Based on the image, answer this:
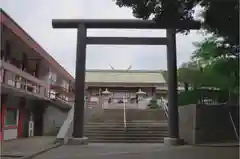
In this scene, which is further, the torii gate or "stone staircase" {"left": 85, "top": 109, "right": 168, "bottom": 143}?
"stone staircase" {"left": 85, "top": 109, "right": 168, "bottom": 143}

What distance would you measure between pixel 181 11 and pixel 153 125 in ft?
44.1

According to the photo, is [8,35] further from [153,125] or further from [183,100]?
[183,100]

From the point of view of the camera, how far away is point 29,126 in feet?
78.7

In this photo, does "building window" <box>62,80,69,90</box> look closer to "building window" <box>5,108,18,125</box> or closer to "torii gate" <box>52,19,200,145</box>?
"building window" <box>5,108,18,125</box>

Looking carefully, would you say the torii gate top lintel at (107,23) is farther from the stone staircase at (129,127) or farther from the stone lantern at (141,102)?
the stone lantern at (141,102)

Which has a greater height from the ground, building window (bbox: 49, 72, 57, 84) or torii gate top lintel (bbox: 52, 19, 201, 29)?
torii gate top lintel (bbox: 52, 19, 201, 29)

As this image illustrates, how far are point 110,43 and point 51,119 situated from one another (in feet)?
34.3

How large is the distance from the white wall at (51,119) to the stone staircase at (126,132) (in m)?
4.76

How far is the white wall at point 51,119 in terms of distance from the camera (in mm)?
26500

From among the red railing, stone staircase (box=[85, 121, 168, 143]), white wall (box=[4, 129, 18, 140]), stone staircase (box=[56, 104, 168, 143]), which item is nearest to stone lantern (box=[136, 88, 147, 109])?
stone staircase (box=[56, 104, 168, 143])

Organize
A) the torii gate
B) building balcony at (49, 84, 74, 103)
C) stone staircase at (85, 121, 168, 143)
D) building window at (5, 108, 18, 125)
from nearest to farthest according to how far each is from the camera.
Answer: the torii gate, stone staircase at (85, 121, 168, 143), building window at (5, 108, 18, 125), building balcony at (49, 84, 74, 103)

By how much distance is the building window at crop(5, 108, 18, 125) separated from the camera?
2042 centimetres

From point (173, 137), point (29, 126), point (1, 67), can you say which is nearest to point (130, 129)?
point (173, 137)

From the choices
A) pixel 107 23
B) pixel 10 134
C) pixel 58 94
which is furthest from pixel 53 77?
pixel 107 23
